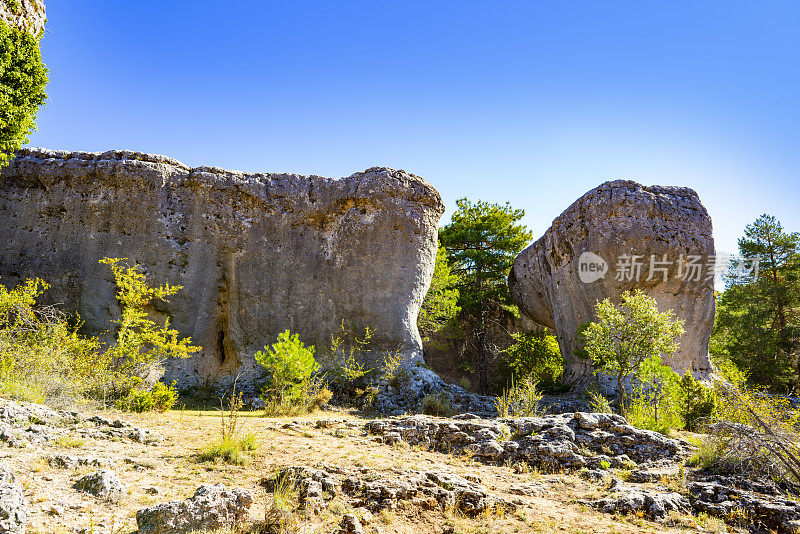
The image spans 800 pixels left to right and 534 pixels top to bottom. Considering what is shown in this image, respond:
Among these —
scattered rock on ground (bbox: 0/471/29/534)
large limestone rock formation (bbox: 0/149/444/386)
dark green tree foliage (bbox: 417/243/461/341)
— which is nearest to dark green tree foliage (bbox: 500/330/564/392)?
dark green tree foliage (bbox: 417/243/461/341)

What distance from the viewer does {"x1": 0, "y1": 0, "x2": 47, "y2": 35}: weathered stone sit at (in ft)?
34.0

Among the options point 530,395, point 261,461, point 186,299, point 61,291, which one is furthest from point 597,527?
point 61,291

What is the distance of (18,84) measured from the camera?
10078 millimetres

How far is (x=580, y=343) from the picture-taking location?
1755 centimetres

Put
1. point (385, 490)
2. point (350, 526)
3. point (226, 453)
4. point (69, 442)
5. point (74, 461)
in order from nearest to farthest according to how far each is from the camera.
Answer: point (350, 526)
point (74, 461)
point (385, 490)
point (69, 442)
point (226, 453)

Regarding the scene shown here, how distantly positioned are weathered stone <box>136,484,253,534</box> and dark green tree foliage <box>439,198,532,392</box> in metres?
19.7

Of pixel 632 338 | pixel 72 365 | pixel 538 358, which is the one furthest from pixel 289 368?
pixel 538 358

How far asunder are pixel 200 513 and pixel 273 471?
1.85 m

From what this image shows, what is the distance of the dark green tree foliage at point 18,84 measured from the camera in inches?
384

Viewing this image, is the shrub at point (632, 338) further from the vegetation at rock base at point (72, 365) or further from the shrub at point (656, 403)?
the vegetation at rock base at point (72, 365)

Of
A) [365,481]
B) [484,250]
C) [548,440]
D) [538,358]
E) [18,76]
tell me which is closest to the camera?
[365,481]

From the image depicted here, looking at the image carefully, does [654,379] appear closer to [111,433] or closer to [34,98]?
[111,433]

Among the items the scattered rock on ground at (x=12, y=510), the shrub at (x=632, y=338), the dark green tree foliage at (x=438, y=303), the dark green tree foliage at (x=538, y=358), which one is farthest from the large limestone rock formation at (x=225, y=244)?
the scattered rock on ground at (x=12, y=510)

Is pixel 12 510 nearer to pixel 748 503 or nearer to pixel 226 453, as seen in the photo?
pixel 226 453
